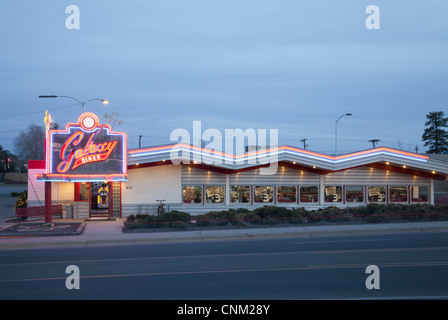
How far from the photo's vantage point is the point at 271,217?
22.6 meters

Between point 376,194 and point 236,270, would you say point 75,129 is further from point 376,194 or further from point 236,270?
point 376,194

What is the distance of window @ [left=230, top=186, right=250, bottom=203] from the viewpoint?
2761cm

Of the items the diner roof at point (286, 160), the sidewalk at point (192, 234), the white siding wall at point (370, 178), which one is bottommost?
the sidewalk at point (192, 234)

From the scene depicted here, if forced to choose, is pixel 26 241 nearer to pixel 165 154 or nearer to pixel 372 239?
pixel 165 154

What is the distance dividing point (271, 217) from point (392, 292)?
13809 mm

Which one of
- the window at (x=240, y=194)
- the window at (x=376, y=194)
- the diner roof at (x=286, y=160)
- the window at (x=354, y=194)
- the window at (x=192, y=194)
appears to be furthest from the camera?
the window at (x=376, y=194)

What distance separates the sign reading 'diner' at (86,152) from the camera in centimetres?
2269

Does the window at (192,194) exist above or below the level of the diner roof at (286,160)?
below

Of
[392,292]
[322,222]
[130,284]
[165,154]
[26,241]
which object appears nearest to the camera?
[392,292]

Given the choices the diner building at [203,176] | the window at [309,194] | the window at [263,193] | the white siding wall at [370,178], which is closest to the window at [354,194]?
the diner building at [203,176]

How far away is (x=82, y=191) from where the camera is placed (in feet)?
87.6

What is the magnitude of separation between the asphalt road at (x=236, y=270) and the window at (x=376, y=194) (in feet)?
40.6

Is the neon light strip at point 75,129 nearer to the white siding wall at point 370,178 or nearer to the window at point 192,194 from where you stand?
the window at point 192,194

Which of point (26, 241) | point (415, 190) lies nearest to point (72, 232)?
point (26, 241)
